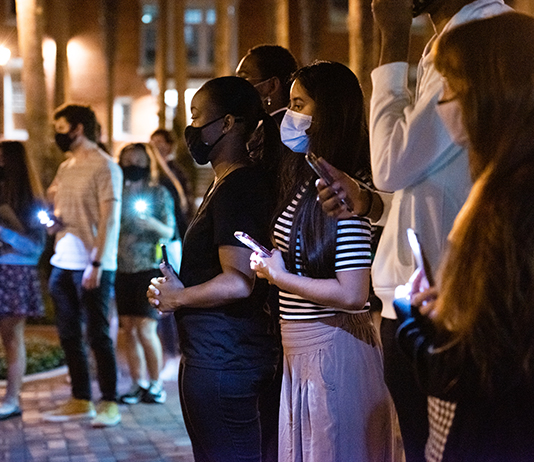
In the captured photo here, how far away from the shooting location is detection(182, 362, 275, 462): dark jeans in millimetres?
3064

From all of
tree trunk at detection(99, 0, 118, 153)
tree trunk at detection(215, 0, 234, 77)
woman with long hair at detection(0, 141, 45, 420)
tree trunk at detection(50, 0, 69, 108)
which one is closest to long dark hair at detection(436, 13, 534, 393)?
woman with long hair at detection(0, 141, 45, 420)

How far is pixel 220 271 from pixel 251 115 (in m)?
0.70

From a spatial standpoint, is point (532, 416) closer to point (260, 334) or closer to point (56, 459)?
point (260, 334)

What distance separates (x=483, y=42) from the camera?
2014mm

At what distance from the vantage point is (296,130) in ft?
9.98

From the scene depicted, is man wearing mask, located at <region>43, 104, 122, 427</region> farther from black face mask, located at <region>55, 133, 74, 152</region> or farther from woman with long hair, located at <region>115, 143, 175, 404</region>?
woman with long hair, located at <region>115, 143, 175, 404</region>

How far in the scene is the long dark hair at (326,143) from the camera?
2844 mm

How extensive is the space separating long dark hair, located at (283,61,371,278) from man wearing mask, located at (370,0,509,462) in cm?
25

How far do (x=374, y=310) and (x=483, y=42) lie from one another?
12.9 ft

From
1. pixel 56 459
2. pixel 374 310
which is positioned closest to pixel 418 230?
pixel 374 310

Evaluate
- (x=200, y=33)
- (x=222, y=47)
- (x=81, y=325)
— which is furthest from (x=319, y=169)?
(x=200, y=33)

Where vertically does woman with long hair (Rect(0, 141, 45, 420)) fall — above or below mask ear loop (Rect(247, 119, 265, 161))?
below

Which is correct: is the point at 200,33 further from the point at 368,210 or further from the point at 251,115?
the point at 368,210

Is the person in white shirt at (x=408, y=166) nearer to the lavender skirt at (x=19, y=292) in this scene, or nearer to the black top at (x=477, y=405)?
the black top at (x=477, y=405)
